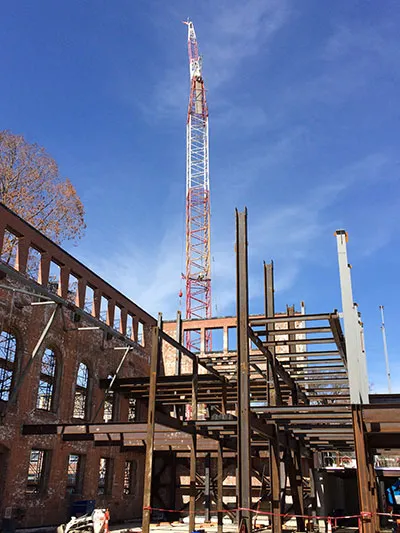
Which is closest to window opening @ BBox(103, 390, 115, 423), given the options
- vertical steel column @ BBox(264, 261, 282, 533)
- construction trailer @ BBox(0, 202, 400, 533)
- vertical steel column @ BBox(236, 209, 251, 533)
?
construction trailer @ BBox(0, 202, 400, 533)

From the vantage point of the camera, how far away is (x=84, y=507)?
20.2m

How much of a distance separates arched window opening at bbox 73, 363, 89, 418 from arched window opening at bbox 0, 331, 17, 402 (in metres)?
4.57

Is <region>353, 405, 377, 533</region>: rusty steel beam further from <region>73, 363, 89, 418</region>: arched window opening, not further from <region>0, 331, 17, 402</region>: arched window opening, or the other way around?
<region>73, 363, 89, 418</region>: arched window opening

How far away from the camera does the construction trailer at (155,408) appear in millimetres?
11117

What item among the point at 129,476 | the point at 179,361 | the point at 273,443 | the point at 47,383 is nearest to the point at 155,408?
the point at 273,443

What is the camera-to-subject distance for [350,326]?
35.0 ft

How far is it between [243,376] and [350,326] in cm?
243

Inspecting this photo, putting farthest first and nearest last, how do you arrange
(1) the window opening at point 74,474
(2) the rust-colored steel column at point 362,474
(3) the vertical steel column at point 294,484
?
(1) the window opening at point 74,474
(3) the vertical steel column at point 294,484
(2) the rust-colored steel column at point 362,474

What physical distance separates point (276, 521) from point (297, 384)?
5714 mm

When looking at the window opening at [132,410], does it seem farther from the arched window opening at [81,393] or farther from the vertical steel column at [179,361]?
the arched window opening at [81,393]

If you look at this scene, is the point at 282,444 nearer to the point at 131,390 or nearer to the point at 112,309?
the point at 131,390

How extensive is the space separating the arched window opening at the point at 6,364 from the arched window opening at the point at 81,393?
15.0ft

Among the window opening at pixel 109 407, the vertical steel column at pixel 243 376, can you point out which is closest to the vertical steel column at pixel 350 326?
the vertical steel column at pixel 243 376

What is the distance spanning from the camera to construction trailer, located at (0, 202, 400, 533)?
1112 cm
